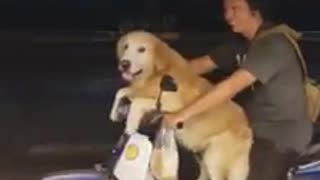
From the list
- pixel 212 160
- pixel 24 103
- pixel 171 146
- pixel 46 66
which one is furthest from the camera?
pixel 46 66

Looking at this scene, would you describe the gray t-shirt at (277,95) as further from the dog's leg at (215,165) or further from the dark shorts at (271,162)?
the dog's leg at (215,165)

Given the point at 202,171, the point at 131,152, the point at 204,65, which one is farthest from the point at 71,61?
the point at 131,152

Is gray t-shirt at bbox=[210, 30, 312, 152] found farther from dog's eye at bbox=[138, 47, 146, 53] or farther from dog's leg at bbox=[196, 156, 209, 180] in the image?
dog's eye at bbox=[138, 47, 146, 53]

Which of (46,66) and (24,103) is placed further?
(46,66)

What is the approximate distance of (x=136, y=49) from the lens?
3488 millimetres

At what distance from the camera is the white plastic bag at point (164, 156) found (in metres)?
3.29

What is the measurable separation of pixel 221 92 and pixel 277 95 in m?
0.29

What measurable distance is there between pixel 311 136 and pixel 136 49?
73 cm

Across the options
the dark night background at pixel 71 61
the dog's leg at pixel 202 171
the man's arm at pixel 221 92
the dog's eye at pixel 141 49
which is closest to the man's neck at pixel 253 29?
the man's arm at pixel 221 92

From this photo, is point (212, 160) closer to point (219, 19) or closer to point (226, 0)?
point (226, 0)

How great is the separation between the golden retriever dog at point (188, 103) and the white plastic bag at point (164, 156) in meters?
0.14

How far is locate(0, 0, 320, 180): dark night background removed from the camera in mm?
7078

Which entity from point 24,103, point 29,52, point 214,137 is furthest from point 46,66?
point 214,137

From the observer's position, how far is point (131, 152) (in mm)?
3232
